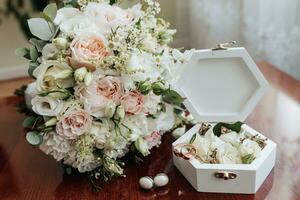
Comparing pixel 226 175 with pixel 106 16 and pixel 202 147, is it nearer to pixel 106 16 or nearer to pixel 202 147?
pixel 202 147

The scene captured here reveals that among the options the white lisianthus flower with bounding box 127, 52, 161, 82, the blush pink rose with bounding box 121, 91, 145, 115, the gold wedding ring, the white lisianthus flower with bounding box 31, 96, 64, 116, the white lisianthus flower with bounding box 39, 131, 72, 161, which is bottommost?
the gold wedding ring

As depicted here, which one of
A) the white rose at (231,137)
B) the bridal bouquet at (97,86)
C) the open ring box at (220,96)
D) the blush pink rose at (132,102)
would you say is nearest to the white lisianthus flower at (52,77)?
the bridal bouquet at (97,86)

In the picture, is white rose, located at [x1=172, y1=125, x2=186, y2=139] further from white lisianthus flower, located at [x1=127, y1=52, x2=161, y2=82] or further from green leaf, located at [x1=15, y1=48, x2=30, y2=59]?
green leaf, located at [x1=15, y1=48, x2=30, y2=59]

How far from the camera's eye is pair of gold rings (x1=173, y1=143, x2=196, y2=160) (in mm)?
642

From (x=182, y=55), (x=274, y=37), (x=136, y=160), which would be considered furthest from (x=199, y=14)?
(x=136, y=160)

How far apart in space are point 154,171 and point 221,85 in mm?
233

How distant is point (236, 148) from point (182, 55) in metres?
0.25

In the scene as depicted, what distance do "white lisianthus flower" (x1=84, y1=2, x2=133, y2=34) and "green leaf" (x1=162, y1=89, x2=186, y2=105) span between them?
0.57 feet

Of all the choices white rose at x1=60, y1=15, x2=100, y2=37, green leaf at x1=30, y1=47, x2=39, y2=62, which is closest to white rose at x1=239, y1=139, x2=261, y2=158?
white rose at x1=60, y1=15, x2=100, y2=37

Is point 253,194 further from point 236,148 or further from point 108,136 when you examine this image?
point 108,136

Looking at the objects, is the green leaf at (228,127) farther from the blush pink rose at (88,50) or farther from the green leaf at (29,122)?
the green leaf at (29,122)

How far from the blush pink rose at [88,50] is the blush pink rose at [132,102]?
9 centimetres

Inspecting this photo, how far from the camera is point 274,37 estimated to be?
141 cm

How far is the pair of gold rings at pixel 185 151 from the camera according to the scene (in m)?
0.64
